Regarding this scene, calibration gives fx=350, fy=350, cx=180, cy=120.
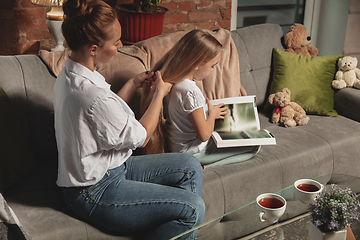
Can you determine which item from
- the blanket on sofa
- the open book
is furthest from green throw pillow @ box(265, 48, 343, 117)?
the blanket on sofa

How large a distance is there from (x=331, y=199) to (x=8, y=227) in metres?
0.86

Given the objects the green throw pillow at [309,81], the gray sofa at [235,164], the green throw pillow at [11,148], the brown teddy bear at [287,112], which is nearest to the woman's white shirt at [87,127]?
the gray sofa at [235,164]

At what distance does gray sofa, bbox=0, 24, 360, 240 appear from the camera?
3.96 feet

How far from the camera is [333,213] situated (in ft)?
3.12

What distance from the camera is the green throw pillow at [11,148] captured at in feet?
4.39

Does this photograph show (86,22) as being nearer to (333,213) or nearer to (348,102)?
(333,213)

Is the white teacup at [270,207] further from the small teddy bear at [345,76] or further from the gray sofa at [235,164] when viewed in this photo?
the small teddy bear at [345,76]

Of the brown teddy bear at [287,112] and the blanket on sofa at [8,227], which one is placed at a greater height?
the blanket on sofa at [8,227]

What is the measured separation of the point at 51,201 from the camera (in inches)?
51.7

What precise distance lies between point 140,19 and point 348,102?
147cm

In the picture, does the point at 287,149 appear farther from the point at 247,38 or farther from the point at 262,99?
the point at 247,38

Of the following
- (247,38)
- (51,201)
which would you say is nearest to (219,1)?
(247,38)

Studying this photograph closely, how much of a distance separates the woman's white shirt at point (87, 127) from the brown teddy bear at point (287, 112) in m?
1.11

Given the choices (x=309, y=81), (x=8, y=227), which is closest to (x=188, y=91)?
(x=8, y=227)
